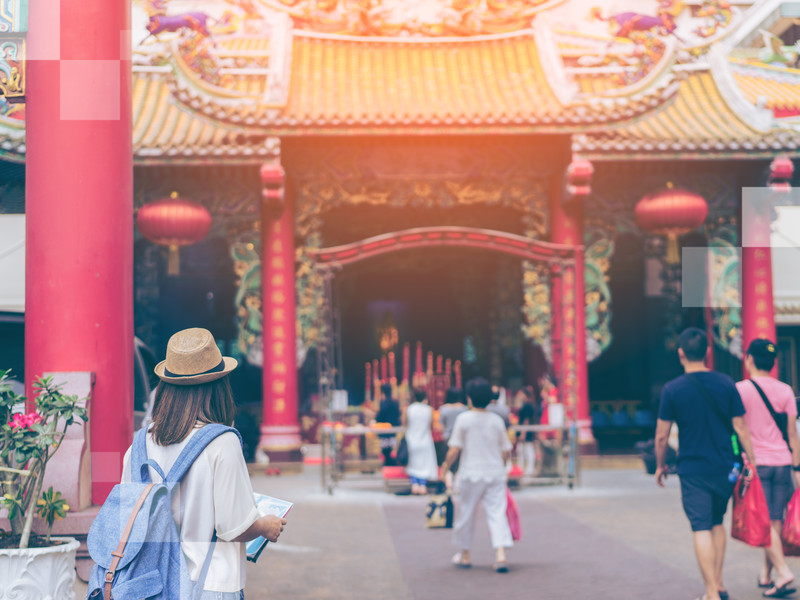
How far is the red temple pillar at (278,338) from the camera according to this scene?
1413 cm

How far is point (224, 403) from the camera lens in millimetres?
3221

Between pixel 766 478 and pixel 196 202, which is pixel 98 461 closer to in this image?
pixel 766 478

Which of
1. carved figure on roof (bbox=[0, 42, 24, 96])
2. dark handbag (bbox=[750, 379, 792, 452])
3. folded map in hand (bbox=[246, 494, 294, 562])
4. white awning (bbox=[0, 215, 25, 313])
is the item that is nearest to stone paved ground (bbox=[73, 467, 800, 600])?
dark handbag (bbox=[750, 379, 792, 452])

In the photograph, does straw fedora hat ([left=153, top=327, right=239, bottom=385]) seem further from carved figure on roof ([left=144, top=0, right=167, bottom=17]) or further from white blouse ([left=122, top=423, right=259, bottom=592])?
carved figure on roof ([left=144, top=0, right=167, bottom=17])

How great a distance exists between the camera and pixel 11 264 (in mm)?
13727

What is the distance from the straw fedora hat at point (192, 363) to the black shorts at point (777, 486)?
421 centimetres

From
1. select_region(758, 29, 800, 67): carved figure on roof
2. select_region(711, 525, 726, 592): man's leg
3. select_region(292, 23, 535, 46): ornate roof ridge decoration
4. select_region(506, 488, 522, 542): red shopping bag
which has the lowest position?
select_region(506, 488, 522, 542): red shopping bag

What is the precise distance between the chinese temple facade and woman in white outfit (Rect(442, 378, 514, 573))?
15.4ft

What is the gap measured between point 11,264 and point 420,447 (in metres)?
6.35

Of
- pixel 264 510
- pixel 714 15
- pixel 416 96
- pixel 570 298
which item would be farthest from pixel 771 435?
pixel 714 15

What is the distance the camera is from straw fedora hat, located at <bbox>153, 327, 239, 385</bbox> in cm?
315

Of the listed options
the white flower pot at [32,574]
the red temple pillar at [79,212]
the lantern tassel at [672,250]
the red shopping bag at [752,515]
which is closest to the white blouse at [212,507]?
the white flower pot at [32,574]

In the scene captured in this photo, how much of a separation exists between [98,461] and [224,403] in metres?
2.03

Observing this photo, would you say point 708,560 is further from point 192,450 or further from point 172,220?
point 172,220
